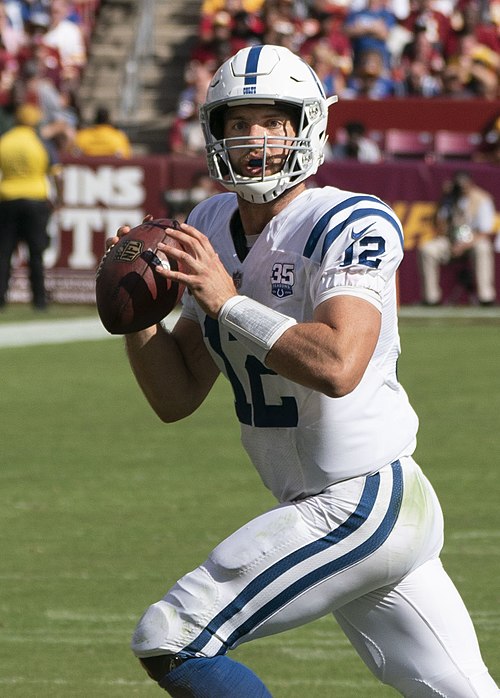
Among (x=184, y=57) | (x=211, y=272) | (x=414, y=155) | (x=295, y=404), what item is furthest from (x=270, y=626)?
(x=184, y=57)

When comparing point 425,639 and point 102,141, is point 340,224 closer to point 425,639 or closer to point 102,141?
point 425,639

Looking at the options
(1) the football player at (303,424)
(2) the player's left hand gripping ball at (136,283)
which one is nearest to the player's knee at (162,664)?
(1) the football player at (303,424)

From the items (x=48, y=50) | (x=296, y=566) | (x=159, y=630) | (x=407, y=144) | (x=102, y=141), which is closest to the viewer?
(x=159, y=630)

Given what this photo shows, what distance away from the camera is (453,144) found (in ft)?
60.4

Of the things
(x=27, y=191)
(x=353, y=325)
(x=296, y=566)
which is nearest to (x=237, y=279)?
(x=353, y=325)

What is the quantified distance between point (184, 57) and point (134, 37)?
0.92m

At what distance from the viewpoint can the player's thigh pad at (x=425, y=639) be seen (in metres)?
3.55

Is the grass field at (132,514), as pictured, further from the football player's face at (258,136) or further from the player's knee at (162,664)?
the football player's face at (258,136)

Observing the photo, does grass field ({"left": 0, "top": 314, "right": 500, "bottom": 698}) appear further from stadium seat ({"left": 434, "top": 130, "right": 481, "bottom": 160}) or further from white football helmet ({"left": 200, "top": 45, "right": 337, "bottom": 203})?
stadium seat ({"left": 434, "top": 130, "right": 481, "bottom": 160})

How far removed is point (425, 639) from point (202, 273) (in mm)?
1003

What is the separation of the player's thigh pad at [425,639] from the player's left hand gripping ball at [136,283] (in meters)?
0.88

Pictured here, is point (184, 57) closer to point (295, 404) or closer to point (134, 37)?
point (134, 37)

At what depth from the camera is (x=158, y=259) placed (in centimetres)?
370

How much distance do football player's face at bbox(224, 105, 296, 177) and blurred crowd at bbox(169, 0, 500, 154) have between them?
15.2 metres
